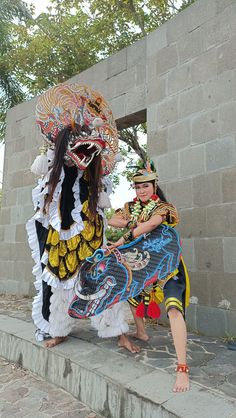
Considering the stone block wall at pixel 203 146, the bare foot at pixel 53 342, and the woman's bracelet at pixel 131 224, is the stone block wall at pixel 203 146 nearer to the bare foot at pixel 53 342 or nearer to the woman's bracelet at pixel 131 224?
the woman's bracelet at pixel 131 224

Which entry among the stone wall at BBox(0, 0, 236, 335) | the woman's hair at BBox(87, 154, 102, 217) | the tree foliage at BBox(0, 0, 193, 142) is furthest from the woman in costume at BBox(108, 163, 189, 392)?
the tree foliage at BBox(0, 0, 193, 142)

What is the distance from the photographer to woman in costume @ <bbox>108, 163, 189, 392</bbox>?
98.5 inches

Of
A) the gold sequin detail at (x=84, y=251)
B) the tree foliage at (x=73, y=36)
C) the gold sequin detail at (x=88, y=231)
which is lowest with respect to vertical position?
the gold sequin detail at (x=84, y=251)

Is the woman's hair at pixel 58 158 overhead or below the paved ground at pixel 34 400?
overhead

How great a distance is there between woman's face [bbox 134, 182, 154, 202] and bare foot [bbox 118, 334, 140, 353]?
1.24 metres

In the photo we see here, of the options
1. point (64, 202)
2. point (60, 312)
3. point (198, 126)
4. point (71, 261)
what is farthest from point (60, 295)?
point (198, 126)

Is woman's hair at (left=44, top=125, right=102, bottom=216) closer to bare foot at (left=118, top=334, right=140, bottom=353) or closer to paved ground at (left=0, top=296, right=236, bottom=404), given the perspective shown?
bare foot at (left=118, top=334, right=140, bottom=353)

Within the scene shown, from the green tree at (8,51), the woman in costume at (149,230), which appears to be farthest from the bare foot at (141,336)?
Result: the green tree at (8,51)

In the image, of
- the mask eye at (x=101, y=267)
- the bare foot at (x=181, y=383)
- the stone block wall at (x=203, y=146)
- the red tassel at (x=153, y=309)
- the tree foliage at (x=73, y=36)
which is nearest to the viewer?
the bare foot at (x=181, y=383)

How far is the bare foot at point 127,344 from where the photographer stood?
10.3 ft

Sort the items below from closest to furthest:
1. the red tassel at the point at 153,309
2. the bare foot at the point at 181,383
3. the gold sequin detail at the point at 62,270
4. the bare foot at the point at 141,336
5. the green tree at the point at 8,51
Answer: the bare foot at the point at 181,383
the red tassel at the point at 153,309
the gold sequin detail at the point at 62,270
the bare foot at the point at 141,336
the green tree at the point at 8,51

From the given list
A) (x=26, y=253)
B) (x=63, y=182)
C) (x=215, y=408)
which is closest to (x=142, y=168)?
(x=63, y=182)

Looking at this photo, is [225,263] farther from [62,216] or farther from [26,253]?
[26,253]

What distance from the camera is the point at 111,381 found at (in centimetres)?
258
